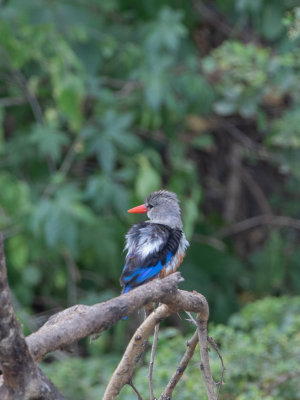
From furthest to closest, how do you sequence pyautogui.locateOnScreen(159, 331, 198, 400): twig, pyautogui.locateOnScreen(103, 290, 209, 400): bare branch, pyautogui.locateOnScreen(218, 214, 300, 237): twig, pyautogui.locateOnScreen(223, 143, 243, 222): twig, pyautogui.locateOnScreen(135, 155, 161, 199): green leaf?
pyautogui.locateOnScreen(223, 143, 243, 222): twig, pyautogui.locateOnScreen(218, 214, 300, 237): twig, pyautogui.locateOnScreen(135, 155, 161, 199): green leaf, pyautogui.locateOnScreen(159, 331, 198, 400): twig, pyautogui.locateOnScreen(103, 290, 209, 400): bare branch

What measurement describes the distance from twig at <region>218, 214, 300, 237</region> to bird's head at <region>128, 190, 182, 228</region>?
3.36 m

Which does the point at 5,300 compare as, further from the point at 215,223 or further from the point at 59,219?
the point at 215,223

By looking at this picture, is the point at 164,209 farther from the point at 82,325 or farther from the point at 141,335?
the point at 82,325

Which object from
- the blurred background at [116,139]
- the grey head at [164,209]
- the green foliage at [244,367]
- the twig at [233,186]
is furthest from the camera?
the twig at [233,186]

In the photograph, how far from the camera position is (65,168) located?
18.3ft

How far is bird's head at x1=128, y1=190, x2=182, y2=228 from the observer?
3260 millimetres

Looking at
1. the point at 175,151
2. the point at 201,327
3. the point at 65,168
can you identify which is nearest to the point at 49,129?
the point at 65,168

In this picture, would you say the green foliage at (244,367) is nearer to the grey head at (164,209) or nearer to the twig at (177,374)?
the grey head at (164,209)

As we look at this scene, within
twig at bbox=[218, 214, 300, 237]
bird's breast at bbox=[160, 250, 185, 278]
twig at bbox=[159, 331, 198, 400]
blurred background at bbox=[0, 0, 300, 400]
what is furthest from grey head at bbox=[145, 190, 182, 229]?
twig at bbox=[218, 214, 300, 237]

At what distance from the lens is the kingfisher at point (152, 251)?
2.77 m

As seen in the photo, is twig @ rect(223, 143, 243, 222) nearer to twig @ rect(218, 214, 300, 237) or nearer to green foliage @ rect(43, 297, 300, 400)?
twig @ rect(218, 214, 300, 237)

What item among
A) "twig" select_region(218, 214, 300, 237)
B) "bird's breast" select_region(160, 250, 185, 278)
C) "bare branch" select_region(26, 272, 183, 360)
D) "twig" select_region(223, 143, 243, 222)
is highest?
"bare branch" select_region(26, 272, 183, 360)

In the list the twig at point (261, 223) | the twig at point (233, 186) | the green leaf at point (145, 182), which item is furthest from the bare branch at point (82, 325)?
the twig at point (233, 186)

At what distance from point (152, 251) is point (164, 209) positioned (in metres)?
0.55
